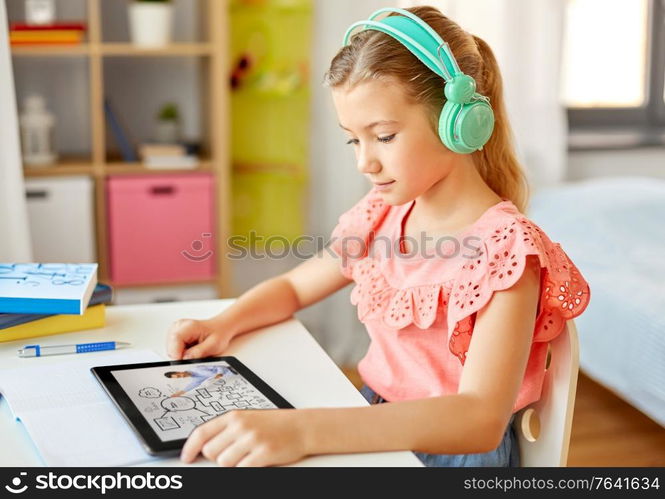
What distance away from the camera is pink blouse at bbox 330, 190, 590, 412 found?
105 cm

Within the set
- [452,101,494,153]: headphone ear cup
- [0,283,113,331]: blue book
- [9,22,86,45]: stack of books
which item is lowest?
[0,283,113,331]: blue book

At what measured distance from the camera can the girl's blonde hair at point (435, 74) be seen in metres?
1.08

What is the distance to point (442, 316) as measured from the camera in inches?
45.4

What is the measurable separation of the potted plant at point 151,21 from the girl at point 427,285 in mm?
1451

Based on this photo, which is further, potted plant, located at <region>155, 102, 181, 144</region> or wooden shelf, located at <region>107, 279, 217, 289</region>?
potted plant, located at <region>155, 102, 181, 144</region>

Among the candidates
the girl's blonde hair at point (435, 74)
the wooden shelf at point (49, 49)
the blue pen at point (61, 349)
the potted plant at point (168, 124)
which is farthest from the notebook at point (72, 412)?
the potted plant at point (168, 124)

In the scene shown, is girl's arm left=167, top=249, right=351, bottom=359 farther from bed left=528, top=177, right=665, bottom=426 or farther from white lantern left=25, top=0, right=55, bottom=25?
white lantern left=25, top=0, right=55, bottom=25

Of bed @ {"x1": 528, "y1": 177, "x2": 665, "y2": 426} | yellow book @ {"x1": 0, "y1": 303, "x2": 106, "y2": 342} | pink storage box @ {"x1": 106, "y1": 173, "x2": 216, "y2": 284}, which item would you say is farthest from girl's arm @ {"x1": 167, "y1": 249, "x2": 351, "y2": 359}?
pink storage box @ {"x1": 106, "y1": 173, "x2": 216, "y2": 284}

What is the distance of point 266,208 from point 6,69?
128cm

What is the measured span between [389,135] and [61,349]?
0.52 meters

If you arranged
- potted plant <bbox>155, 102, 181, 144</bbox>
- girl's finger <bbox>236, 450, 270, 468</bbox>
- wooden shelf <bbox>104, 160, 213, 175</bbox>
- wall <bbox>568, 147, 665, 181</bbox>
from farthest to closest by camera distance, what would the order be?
wall <bbox>568, 147, 665, 181</bbox> < potted plant <bbox>155, 102, 181, 144</bbox> < wooden shelf <bbox>104, 160, 213, 175</bbox> < girl's finger <bbox>236, 450, 270, 468</bbox>

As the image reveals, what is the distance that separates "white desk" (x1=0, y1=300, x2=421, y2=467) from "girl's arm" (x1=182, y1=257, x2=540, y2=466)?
2 cm
